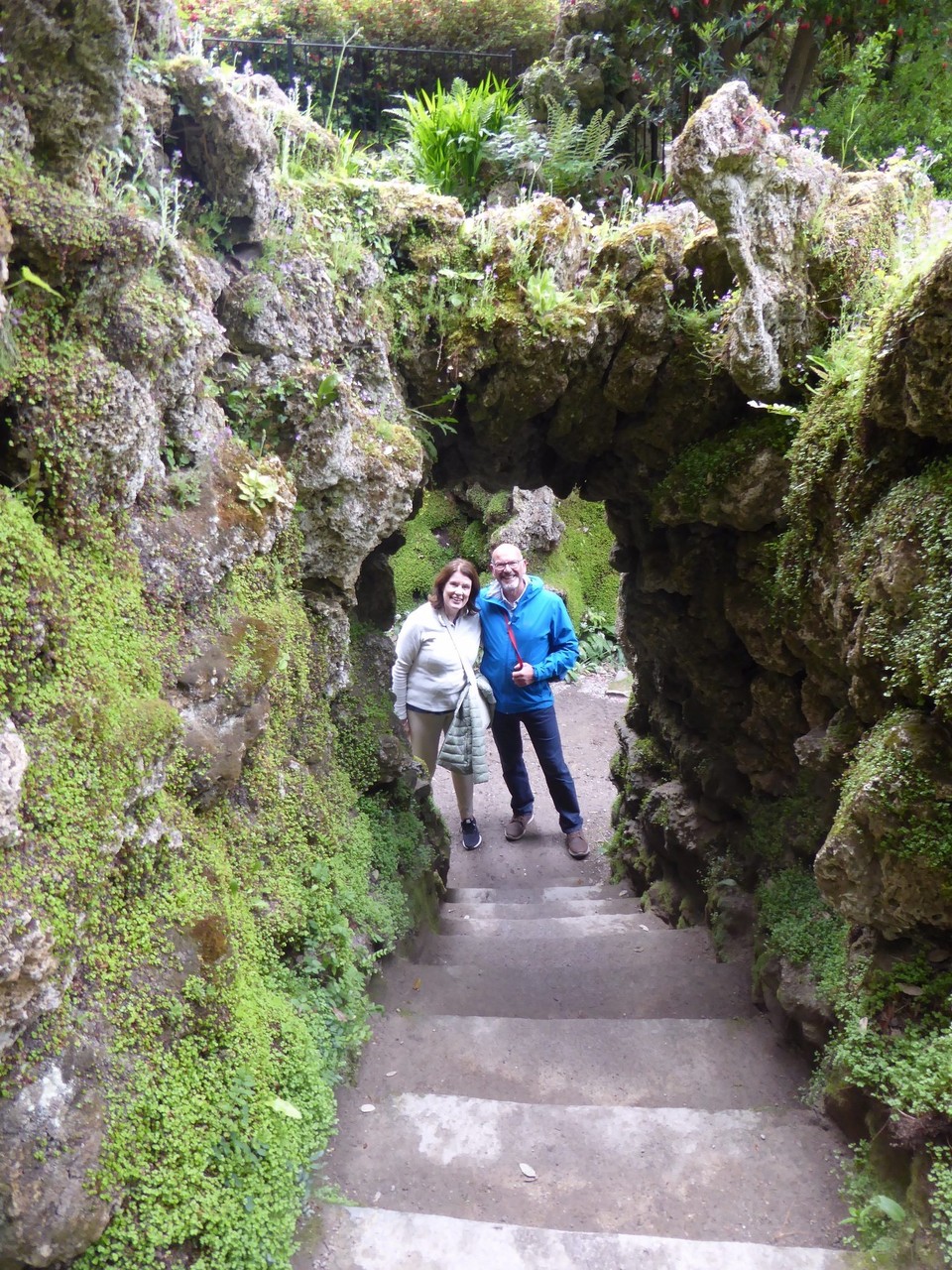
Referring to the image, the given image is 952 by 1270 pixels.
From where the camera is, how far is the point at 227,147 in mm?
4090

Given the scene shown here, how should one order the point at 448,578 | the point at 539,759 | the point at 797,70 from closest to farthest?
the point at 448,578
the point at 539,759
the point at 797,70

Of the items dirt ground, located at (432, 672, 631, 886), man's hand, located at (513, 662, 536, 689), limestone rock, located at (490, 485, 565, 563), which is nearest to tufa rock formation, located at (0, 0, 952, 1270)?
man's hand, located at (513, 662, 536, 689)

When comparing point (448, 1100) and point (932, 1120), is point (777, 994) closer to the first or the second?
point (932, 1120)

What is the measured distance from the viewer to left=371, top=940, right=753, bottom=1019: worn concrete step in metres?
5.32

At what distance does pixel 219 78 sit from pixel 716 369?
10.3 feet

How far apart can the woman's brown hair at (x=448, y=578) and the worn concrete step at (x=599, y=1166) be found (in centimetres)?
371

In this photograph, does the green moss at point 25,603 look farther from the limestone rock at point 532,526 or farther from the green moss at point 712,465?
the limestone rock at point 532,526

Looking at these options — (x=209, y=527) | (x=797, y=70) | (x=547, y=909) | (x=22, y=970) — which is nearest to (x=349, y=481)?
(x=209, y=527)

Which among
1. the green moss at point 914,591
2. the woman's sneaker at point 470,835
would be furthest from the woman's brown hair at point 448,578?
the green moss at point 914,591

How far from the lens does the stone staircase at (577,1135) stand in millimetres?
3125

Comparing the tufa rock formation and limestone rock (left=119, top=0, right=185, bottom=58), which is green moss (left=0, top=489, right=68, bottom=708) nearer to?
the tufa rock formation

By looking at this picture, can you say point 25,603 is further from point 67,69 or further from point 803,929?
point 803,929

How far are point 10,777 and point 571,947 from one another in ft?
15.9

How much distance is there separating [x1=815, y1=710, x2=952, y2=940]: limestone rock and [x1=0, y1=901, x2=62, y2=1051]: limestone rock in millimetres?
3039
